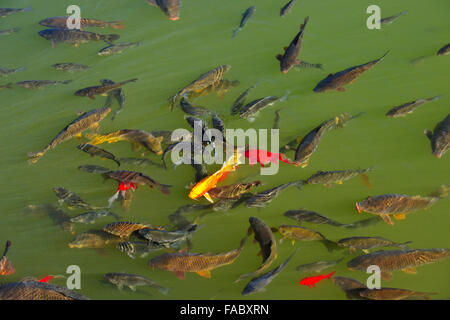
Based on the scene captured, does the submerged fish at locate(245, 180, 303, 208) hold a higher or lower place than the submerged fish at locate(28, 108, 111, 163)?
lower

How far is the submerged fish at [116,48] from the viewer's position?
20.5 feet

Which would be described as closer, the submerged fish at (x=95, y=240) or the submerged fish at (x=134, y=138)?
the submerged fish at (x=95, y=240)

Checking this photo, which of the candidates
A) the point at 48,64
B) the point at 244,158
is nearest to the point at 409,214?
the point at 244,158

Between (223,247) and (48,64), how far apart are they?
4.58 metres

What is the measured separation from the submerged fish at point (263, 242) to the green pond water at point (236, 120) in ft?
0.42

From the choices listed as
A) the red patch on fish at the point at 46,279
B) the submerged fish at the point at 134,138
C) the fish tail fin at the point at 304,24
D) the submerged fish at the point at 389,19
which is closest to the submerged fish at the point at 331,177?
the submerged fish at the point at 134,138

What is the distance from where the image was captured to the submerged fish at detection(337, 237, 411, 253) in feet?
12.0

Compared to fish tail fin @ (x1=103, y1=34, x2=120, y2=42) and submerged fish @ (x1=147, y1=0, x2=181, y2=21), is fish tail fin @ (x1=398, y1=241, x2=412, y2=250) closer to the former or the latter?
submerged fish @ (x1=147, y1=0, x2=181, y2=21)

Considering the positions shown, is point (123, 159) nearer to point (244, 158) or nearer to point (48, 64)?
point (244, 158)

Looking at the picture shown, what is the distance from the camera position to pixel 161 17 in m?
6.80

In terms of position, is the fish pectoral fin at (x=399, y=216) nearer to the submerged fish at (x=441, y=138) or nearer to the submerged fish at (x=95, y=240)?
the submerged fish at (x=441, y=138)

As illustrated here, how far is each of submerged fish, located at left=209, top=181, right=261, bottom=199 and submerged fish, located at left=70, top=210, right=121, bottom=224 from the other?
43.9 inches

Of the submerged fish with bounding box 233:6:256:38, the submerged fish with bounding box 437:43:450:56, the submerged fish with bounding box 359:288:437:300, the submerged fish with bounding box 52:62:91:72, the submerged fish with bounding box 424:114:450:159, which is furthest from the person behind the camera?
the submerged fish with bounding box 233:6:256:38

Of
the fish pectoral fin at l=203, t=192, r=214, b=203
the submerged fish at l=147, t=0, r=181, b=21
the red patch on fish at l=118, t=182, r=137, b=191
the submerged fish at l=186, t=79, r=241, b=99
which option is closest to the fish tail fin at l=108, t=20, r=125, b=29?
the submerged fish at l=147, t=0, r=181, b=21
